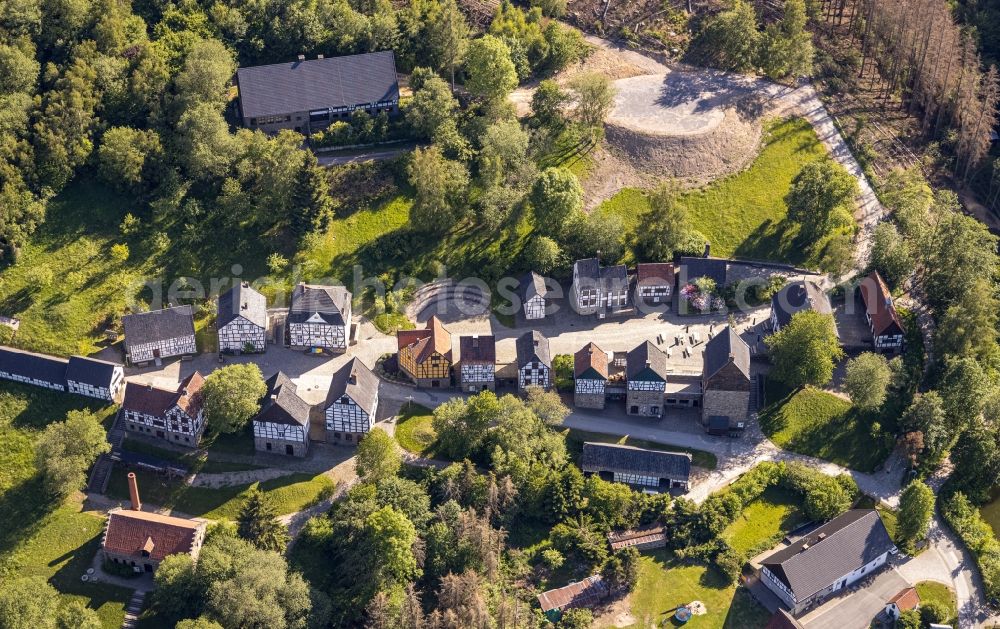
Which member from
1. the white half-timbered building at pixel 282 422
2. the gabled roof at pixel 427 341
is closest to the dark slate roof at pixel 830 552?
the gabled roof at pixel 427 341

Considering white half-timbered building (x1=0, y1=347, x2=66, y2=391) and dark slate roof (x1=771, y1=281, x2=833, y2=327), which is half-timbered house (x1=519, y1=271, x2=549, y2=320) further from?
white half-timbered building (x1=0, y1=347, x2=66, y2=391)

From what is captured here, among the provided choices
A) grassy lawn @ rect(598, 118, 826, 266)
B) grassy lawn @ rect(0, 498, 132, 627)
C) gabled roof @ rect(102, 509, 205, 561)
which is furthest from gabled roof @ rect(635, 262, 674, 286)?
grassy lawn @ rect(0, 498, 132, 627)

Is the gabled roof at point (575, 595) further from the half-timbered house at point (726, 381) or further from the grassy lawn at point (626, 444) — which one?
the half-timbered house at point (726, 381)

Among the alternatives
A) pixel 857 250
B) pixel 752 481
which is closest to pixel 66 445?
pixel 752 481

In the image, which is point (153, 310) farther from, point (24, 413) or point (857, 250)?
point (857, 250)

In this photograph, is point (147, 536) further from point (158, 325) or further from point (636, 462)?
point (636, 462)
